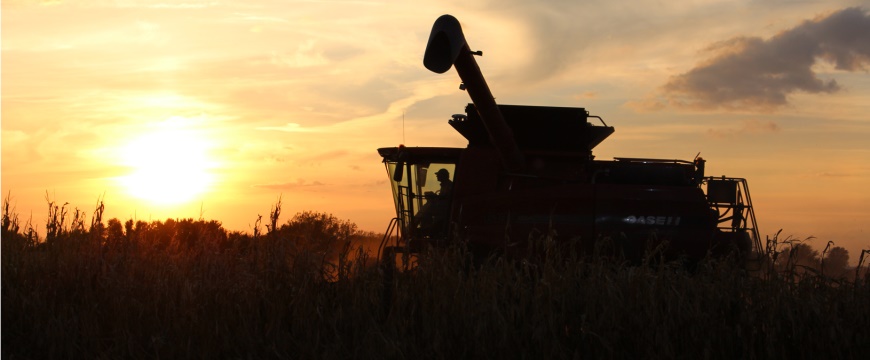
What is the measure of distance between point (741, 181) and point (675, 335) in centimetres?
561

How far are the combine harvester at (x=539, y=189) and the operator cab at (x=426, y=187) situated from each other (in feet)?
0.05

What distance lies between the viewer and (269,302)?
826 cm

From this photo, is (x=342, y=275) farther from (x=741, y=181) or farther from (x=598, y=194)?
(x=741, y=181)

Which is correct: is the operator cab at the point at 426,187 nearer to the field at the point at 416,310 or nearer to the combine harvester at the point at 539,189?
the combine harvester at the point at 539,189

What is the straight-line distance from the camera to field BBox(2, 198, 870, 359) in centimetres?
715

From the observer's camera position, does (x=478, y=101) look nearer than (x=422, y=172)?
Yes

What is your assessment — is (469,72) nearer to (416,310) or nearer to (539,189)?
(539,189)

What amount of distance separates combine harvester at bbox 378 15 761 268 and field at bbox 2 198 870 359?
1.99 m

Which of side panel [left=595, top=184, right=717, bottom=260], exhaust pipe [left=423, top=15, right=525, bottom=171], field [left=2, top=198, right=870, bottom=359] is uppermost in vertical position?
exhaust pipe [left=423, top=15, right=525, bottom=171]

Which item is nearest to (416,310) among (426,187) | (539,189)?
(539,189)

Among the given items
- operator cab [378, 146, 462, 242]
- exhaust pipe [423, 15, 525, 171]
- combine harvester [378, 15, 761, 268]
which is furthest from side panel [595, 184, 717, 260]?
operator cab [378, 146, 462, 242]

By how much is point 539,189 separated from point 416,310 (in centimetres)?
426

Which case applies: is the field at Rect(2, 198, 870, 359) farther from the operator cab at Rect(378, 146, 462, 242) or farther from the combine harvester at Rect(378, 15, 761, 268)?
the operator cab at Rect(378, 146, 462, 242)

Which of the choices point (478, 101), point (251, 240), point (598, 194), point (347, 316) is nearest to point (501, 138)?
point (478, 101)
